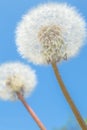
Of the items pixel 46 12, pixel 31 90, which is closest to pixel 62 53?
pixel 46 12

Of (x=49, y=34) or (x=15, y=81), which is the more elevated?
(x=15, y=81)

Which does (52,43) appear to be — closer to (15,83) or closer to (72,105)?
(72,105)

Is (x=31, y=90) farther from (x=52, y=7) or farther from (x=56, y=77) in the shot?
(x=56, y=77)

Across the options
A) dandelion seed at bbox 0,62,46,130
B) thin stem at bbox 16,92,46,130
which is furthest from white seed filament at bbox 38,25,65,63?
dandelion seed at bbox 0,62,46,130

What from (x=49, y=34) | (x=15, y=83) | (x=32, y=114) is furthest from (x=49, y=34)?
(x=15, y=83)

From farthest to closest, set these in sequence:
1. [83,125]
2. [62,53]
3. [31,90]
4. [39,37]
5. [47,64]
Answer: [31,90], [39,37], [62,53], [47,64], [83,125]

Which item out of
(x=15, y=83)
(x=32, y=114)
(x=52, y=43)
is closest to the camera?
(x=52, y=43)

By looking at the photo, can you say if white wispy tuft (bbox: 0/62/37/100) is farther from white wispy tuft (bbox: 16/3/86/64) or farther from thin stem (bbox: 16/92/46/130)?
white wispy tuft (bbox: 16/3/86/64)
